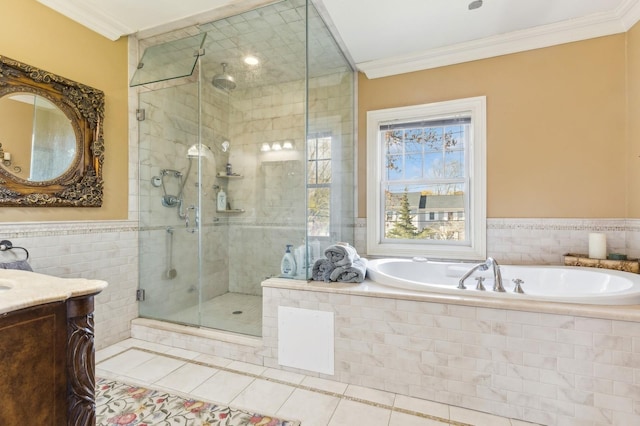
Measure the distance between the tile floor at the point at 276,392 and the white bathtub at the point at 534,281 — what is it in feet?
2.22

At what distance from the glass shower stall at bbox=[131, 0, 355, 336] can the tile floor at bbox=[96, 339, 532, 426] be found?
1.36 feet

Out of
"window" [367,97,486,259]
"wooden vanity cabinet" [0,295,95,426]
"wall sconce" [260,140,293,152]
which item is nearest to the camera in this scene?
"wooden vanity cabinet" [0,295,95,426]

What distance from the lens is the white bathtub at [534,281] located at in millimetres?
1604

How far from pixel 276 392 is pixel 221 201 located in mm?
2213

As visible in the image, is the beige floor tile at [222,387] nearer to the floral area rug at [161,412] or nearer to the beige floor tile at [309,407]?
the floral area rug at [161,412]

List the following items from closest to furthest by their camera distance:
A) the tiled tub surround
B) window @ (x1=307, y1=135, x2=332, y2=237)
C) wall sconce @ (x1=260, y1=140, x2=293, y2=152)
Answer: the tiled tub surround < window @ (x1=307, y1=135, x2=332, y2=237) < wall sconce @ (x1=260, y1=140, x2=293, y2=152)

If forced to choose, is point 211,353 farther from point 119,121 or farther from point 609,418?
point 609,418

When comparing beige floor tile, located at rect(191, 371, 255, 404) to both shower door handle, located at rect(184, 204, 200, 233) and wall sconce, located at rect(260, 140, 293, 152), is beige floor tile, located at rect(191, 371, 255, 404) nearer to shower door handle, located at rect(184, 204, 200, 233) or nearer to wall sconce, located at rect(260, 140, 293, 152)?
shower door handle, located at rect(184, 204, 200, 233)

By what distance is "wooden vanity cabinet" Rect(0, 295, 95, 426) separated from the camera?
869 mm

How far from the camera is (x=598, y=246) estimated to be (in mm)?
2314

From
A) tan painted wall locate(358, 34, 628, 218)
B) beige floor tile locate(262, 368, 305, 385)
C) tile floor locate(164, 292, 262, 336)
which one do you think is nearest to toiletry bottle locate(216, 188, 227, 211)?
tile floor locate(164, 292, 262, 336)

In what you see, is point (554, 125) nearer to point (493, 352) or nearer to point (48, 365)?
point (493, 352)

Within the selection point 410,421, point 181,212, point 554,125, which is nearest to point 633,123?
point 554,125

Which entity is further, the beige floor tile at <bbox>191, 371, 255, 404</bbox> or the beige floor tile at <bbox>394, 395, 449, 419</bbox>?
the beige floor tile at <bbox>191, 371, 255, 404</bbox>
